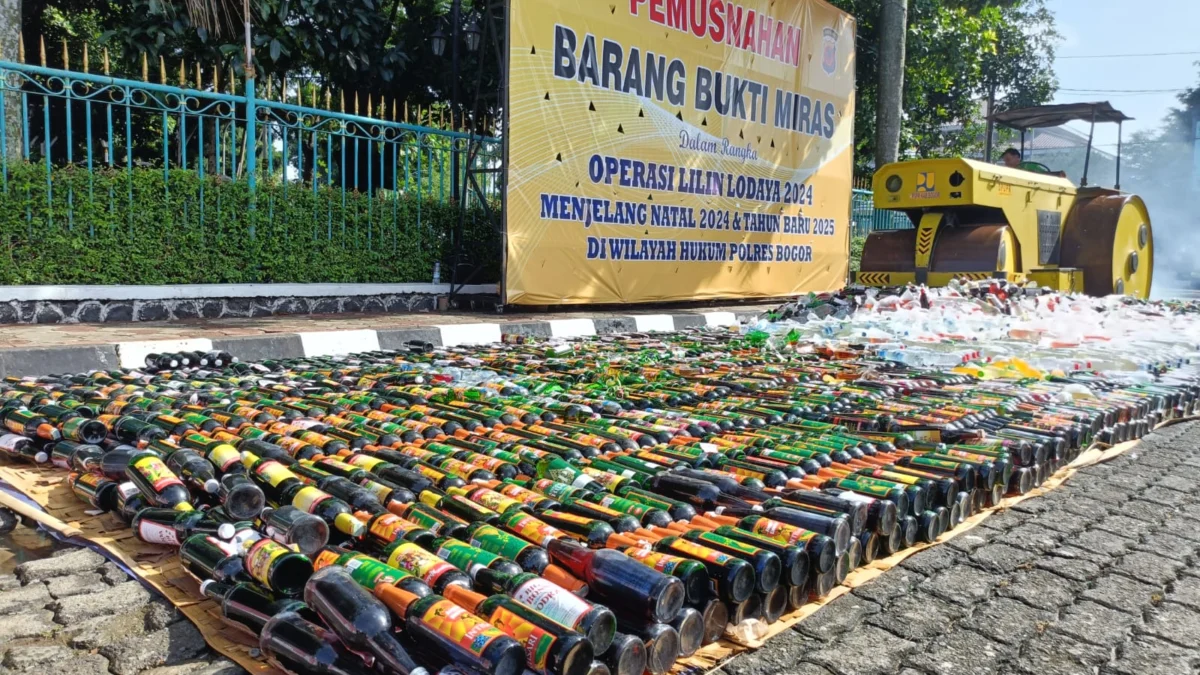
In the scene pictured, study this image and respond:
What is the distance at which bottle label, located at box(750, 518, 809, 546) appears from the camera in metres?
2.18

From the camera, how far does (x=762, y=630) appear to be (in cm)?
203

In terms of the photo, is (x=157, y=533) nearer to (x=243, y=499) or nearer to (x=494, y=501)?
(x=243, y=499)

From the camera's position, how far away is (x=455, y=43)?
30.5ft

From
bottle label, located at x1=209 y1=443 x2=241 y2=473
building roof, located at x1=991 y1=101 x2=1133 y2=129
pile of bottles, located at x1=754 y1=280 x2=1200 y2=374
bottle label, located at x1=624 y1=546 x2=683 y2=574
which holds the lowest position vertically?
→ bottle label, located at x1=624 y1=546 x2=683 y2=574

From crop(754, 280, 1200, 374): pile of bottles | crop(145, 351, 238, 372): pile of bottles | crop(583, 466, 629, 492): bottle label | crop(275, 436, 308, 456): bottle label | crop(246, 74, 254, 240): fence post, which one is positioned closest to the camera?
crop(583, 466, 629, 492): bottle label

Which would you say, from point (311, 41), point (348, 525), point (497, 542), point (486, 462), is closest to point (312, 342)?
point (486, 462)

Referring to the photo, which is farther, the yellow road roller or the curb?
the yellow road roller

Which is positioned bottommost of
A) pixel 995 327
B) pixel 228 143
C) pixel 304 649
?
pixel 304 649

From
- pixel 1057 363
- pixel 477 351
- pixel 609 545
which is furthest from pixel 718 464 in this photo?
pixel 1057 363

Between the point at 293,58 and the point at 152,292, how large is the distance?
4.11 m

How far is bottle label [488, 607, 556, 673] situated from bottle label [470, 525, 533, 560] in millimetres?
321

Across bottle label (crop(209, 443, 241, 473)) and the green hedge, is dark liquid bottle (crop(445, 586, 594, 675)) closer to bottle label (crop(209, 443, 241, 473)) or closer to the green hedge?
bottle label (crop(209, 443, 241, 473))

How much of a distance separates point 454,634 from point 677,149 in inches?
350

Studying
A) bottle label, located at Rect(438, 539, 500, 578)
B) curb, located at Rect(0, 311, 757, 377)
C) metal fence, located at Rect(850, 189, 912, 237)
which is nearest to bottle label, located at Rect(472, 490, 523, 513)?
bottle label, located at Rect(438, 539, 500, 578)
